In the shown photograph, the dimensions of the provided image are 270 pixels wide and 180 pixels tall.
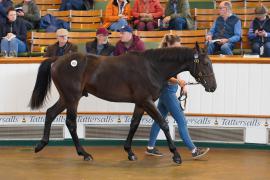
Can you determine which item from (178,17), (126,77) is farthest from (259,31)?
(126,77)

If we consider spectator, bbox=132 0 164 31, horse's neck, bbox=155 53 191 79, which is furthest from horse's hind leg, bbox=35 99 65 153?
spectator, bbox=132 0 164 31

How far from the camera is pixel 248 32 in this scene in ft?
46.0

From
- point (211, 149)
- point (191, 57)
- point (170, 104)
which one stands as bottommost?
point (211, 149)

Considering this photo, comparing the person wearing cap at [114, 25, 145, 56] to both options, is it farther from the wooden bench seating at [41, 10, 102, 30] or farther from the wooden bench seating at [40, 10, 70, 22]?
the wooden bench seating at [40, 10, 70, 22]

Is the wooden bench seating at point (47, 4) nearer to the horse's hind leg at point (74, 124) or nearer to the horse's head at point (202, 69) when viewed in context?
the horse's hind leg at point (74, 124)

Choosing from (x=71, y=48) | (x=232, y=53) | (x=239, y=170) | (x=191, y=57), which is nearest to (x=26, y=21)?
(x=71, y=48)

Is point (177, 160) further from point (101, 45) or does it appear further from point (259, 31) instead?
point (259, 31)

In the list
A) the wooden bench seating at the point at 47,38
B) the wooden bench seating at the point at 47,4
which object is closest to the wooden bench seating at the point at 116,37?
the wooden bench seating at the point at 47,38

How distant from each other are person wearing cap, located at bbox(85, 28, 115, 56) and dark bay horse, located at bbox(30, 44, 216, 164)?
1.21 meters

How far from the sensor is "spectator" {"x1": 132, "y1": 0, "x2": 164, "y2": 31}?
1493 cm

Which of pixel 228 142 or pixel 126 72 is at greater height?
pixel 126 72

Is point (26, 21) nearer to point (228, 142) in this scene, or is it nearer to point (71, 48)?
point (71, 48)

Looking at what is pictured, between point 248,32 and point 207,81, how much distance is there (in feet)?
11.6

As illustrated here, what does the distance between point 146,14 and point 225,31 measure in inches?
75.9
